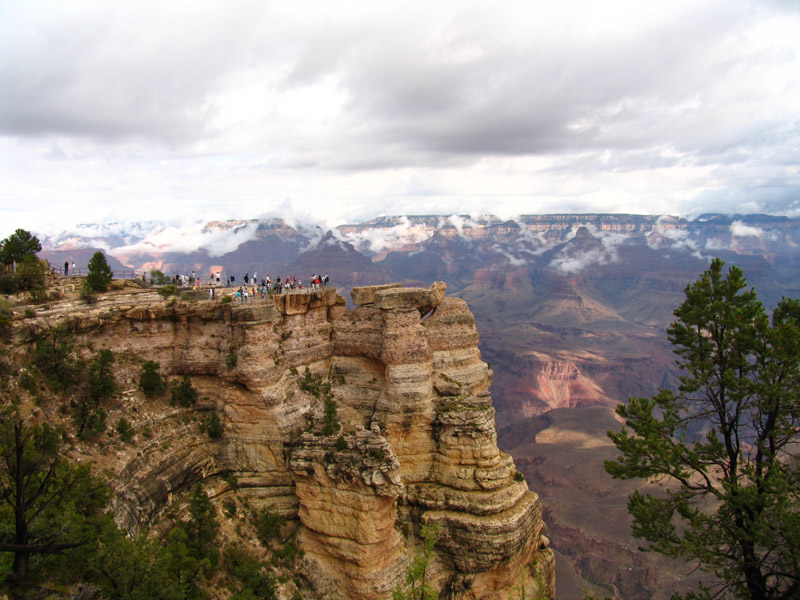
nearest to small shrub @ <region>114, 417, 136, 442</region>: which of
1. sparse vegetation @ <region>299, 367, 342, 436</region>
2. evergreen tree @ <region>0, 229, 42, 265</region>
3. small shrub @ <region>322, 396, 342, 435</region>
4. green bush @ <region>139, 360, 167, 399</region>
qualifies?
green bush @ <region>139, 360, 167, 399</region>

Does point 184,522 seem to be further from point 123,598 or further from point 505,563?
point 505,563

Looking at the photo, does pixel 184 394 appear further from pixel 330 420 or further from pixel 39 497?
pixel 39 497

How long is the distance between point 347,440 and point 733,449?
19.3m

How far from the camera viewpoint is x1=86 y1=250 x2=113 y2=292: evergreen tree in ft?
104

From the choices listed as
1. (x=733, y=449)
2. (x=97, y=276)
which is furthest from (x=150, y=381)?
(x=733, y=449)

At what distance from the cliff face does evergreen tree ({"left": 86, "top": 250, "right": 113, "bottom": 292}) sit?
2.21m

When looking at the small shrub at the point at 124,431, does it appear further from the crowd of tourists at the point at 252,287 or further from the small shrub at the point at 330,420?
the small shrub at the point at 330,420

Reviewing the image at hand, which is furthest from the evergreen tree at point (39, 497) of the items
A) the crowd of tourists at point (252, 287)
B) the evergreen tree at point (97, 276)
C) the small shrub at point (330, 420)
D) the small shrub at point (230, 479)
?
the crowd of tourists at point (252, 287)

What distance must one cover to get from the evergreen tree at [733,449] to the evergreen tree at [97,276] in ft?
105

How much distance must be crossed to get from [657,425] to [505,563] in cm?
1470

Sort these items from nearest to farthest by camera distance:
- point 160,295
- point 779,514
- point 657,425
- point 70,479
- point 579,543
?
1. point 779,514
2. point 70,479
3. point 657,425
4. point 160,295
5. point 579,543

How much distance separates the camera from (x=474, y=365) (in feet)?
118

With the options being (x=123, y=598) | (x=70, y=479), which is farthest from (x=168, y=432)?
(x=123, y=598)

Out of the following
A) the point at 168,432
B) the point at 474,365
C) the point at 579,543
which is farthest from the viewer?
the point at 579,543
